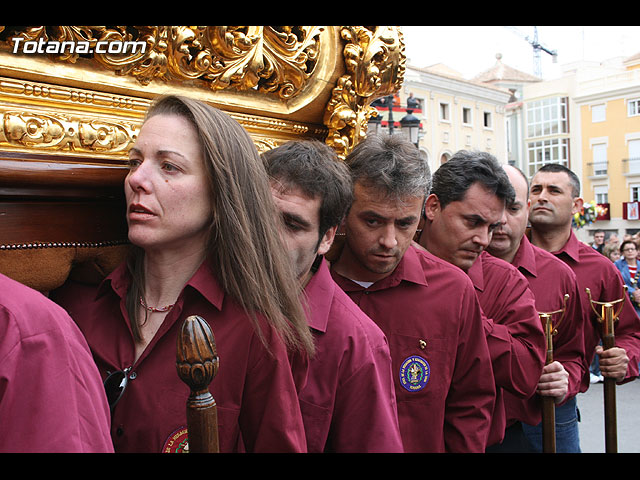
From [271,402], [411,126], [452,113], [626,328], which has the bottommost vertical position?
[626,328]

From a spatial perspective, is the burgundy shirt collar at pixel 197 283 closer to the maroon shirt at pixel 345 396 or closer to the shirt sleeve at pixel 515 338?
the maroon shirt at pixel 345 396

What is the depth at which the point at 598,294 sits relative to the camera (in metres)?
2.84

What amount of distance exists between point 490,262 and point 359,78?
91cm

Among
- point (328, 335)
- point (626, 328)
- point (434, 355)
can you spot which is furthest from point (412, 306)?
point (626, 328)

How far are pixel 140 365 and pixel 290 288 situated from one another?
30cm

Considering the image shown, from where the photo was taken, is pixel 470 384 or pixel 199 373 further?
pixel 470 384

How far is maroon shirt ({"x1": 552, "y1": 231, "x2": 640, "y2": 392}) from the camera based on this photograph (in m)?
2.71

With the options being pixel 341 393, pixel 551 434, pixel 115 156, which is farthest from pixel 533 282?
pixel 115 156

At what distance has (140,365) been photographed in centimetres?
112

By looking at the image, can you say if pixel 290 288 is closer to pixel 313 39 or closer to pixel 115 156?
pixel 115 156

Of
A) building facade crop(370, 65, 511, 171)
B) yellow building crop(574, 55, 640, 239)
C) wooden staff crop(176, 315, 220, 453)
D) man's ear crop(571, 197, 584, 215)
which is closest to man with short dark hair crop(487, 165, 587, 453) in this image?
man's ear crop(571, 197, 584, 215)

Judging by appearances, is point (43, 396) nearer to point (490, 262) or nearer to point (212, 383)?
point (212, 383)

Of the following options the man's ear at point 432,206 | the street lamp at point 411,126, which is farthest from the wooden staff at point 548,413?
the street lamp at point 411,126
